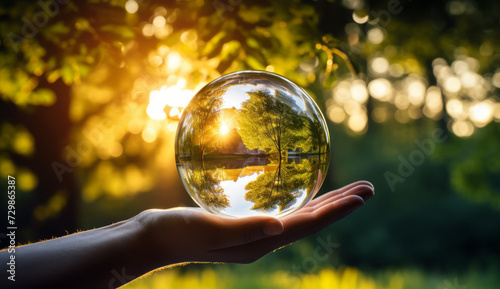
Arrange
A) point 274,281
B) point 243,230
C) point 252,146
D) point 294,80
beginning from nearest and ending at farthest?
point 252,146
point 243,230
point 294,80
point 274,281

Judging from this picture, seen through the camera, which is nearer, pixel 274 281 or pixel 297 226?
pixel 297 226

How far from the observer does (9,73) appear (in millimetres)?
5277

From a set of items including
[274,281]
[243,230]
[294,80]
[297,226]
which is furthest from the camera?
[274,281]

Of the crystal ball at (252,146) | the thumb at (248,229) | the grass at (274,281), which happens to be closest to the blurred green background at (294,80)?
the grass at (274,281)

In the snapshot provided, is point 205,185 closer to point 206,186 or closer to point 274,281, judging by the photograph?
point 206,186

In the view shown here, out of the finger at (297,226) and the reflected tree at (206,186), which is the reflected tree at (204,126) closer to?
the reflected tree at (206,186)

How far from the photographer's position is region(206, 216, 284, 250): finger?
233 centimetres

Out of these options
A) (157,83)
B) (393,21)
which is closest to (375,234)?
(393,21)

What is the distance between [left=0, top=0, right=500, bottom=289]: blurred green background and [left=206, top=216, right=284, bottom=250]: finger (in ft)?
5.42

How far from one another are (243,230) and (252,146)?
54 cm

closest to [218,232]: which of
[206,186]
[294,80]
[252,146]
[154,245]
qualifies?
[206,186]

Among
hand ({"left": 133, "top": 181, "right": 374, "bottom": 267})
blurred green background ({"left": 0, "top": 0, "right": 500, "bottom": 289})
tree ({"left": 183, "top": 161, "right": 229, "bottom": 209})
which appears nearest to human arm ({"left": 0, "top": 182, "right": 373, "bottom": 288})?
hand ({"left": 133, "top": 181, "right": 374, "bottom": 267})

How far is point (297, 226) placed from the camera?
2.60 m

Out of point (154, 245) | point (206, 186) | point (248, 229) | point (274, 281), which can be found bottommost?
point (248, 229)
